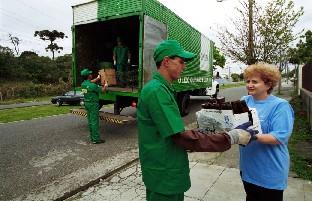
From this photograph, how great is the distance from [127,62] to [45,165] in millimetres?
5476

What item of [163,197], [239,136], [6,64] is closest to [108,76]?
[163,197]

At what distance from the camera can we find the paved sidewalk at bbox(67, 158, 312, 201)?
14.7 ft

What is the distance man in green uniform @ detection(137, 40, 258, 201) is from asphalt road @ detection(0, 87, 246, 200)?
3.39 metres

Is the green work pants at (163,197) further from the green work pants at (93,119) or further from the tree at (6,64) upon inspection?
the tree at (6,64)

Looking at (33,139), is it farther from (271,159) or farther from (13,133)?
(271,159)

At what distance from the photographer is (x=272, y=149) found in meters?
2.59

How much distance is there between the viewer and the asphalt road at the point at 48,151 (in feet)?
18.4

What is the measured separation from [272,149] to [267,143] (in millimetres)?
160

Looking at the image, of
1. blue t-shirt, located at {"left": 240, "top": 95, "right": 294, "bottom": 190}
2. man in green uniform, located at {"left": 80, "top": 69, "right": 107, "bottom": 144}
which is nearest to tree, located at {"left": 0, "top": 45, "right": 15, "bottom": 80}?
man in green uniform, located at {"left": 80, "top": 69, "right": 107, "bottom": 144}

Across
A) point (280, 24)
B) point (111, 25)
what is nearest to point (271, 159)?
point (111, 25)

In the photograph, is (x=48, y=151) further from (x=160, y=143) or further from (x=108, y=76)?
(x=160, y=143)

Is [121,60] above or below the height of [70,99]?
above

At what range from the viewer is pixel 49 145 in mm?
8344

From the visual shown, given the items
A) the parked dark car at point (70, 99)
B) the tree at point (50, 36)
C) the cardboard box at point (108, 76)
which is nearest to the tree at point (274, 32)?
the cardboard box at point (108, 76)
